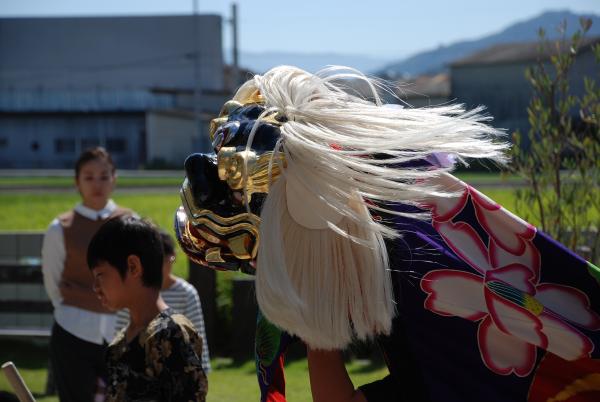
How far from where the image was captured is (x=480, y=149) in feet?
5.58

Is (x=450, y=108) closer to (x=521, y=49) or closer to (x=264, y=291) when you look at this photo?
(x=264, y=291)

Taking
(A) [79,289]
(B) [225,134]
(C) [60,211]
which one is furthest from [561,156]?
(C) [60,211]

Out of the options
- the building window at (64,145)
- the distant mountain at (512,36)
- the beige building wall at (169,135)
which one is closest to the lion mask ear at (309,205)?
the distant mountain at (512,36)

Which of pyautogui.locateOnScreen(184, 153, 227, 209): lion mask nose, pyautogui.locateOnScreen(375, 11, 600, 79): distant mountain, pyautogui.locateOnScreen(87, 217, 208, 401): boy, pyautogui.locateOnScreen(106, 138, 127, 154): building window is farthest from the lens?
pyautogui.locateOnScreen(106, 138, 127, 154): building window

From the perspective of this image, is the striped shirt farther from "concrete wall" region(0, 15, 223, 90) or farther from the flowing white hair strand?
"concrete wall" region(0, 15, 223, 90)

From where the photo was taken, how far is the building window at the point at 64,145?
49.2 m

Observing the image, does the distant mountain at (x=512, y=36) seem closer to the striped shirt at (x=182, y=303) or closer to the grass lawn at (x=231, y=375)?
the striped shirt at (x=182, y=303)

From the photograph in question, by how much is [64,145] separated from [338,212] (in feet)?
163

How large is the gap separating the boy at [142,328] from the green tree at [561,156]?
73.0 inches

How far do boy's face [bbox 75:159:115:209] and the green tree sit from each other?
8.19ft

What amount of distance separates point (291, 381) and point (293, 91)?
4944mm

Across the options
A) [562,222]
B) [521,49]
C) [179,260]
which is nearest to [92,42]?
[521,49]

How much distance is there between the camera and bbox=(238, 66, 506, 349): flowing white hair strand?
1.59 metres

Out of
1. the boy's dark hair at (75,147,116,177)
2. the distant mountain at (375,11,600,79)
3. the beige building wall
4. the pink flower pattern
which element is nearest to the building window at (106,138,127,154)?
the beige building wall
